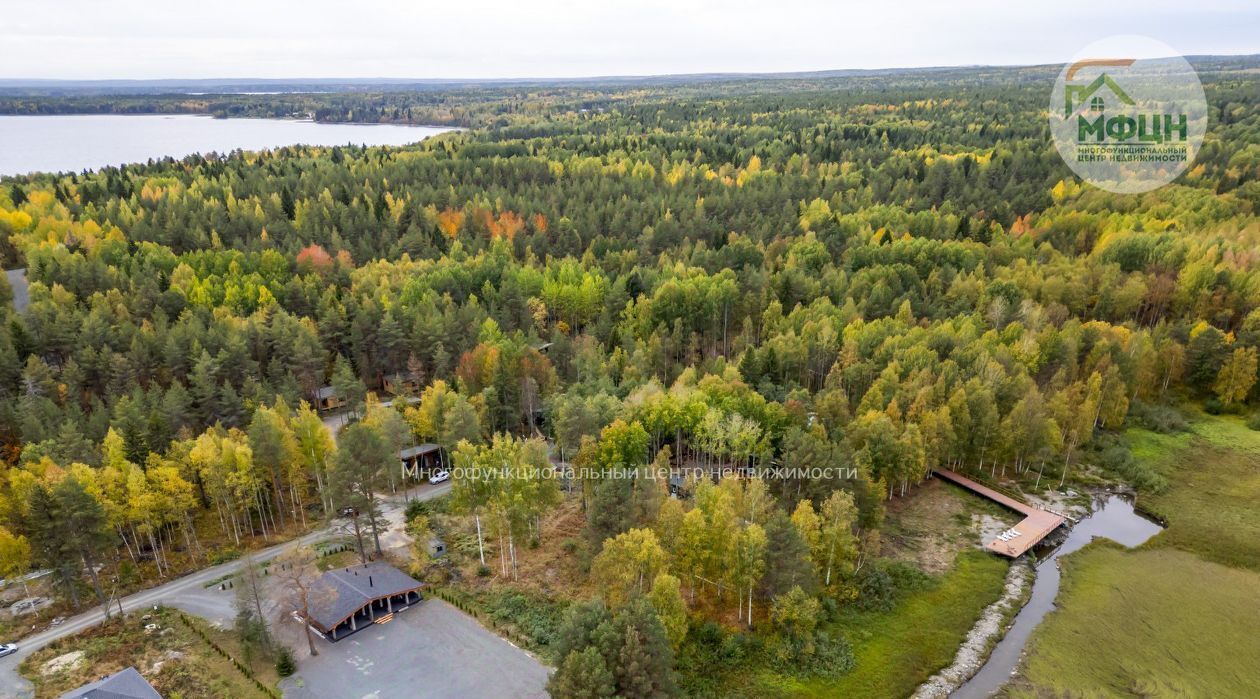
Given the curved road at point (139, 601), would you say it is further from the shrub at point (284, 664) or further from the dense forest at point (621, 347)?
the shrub at point (284, 664)

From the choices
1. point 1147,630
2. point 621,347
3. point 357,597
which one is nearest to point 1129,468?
point 1147,630

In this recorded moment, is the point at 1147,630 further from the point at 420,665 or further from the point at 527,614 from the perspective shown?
the point at 420,665

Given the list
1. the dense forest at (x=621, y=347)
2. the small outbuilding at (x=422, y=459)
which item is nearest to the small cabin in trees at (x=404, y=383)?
the dense forest at (x=621, y=347)

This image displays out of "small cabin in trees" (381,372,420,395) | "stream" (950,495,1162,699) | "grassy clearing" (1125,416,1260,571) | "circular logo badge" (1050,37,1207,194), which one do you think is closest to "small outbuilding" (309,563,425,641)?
"small cabin in trees" (381,372,420,395)

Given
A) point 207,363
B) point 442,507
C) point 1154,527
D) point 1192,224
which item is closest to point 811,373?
point 1154,527

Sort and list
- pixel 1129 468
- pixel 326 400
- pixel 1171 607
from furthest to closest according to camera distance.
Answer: pixel 326 400, pixel 1129 468, pixel 1171 607

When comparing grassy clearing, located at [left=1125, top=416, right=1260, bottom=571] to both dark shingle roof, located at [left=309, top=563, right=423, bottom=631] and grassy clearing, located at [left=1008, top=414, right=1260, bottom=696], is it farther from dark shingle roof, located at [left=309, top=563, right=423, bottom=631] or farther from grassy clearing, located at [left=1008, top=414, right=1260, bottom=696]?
dark shingle roof, located at [left=309, top=563, right=423, bottom=631]
